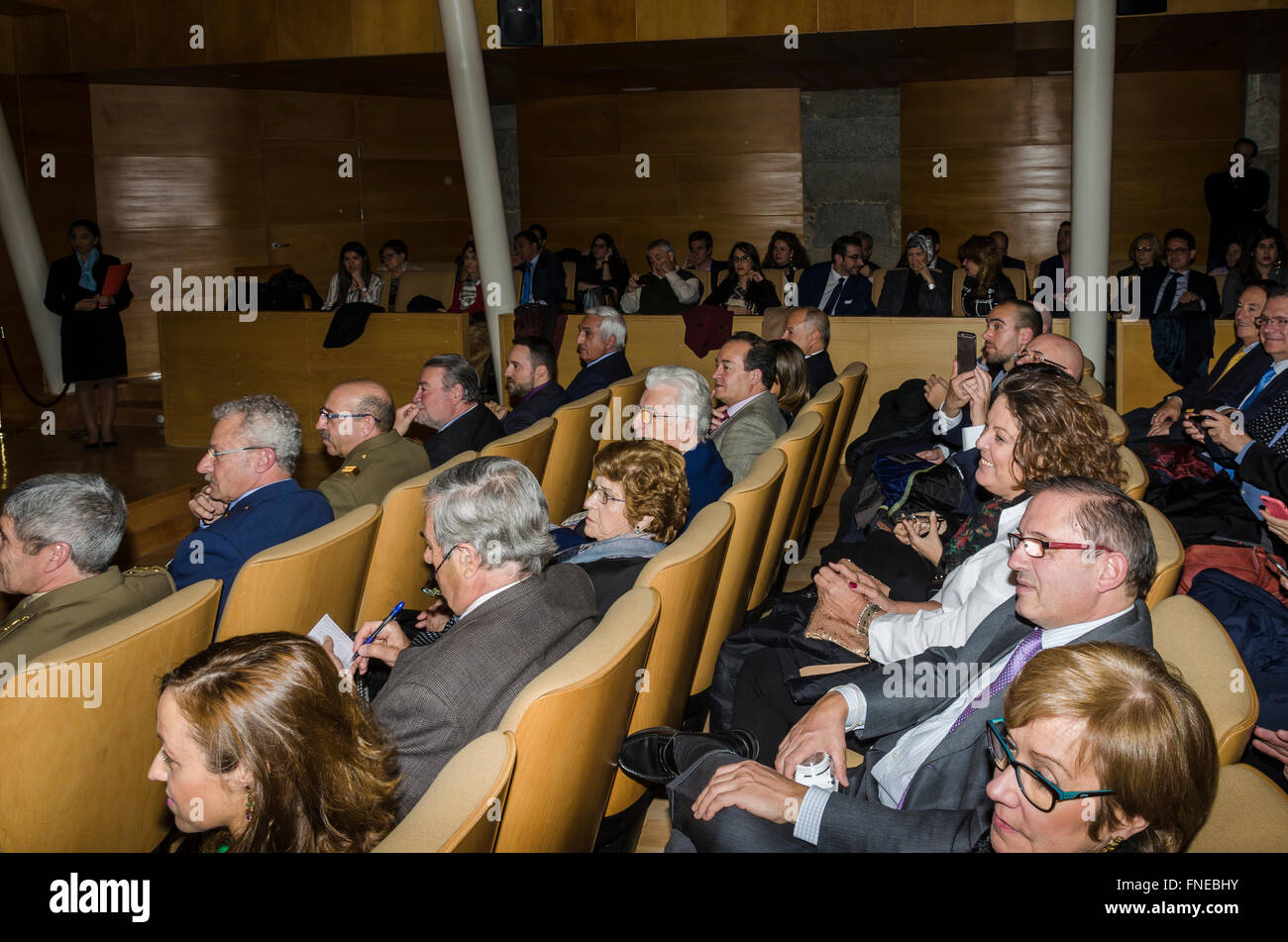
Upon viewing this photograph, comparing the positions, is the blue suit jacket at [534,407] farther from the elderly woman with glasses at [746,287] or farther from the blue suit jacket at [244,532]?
the elderly woman with glasses at [746,287]

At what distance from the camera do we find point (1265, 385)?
13.2ft

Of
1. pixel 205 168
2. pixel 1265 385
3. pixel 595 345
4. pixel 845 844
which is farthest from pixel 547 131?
pixel 845 844

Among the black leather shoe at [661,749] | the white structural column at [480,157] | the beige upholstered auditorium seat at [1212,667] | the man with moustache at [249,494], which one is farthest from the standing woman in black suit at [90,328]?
the beige upholstered auditorium seat at [1212,667]

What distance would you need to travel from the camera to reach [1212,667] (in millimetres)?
1675

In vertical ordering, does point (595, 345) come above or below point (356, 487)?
above

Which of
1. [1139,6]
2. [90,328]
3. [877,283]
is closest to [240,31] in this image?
[90,328]

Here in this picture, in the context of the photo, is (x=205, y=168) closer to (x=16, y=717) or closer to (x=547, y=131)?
(x=547, y=131)

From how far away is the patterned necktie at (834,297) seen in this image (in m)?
7.96

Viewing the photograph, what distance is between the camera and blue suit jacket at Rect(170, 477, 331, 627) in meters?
2.90

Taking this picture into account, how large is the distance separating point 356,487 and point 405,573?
1.65ft

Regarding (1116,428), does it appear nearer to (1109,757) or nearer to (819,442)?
(819,442)

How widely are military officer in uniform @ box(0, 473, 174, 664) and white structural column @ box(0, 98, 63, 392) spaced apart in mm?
6610

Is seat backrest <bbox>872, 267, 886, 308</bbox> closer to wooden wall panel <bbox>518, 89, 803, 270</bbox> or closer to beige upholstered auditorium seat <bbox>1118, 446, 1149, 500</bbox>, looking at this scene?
wooden wall panel <bbox>518, 89, 803, 270</bbox>

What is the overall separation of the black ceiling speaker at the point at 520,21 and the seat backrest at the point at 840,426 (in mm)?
4354
